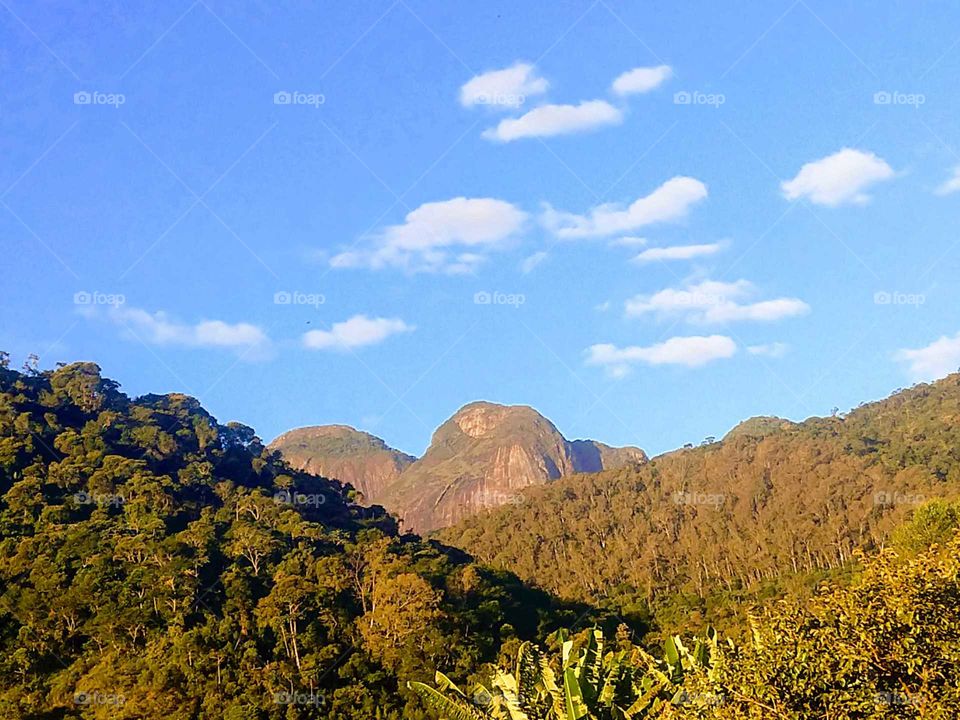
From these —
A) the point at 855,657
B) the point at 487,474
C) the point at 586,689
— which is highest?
the point at 487,474

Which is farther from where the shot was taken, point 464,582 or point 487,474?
point 487,474

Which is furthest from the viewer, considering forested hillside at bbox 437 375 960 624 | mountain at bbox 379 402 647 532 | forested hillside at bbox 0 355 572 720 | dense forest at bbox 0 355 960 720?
mountain at bbox 379 402 647 532

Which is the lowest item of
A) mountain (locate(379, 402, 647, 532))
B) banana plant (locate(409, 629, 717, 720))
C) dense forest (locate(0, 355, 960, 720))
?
banana plant (locate(409, 629, 717, 720))

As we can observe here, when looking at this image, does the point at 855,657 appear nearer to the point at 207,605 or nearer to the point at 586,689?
the point at 586,689

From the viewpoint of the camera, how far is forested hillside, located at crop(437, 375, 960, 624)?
65.1m

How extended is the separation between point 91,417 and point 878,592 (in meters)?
82.3

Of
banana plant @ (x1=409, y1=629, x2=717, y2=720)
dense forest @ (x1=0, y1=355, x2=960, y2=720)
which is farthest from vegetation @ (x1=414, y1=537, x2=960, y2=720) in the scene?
banana plant @ (x1=409, y1=629, x2=717, y2=720)

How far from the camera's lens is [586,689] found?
1468 centimetres

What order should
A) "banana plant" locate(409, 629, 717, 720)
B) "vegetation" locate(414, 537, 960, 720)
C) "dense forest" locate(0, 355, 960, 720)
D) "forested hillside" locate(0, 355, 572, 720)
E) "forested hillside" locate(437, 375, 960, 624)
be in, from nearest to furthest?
"vegetation" locate(414, 537, 960, 720), "dense forest" locate(0, 355, 960, 720), "banana plant" locate(409, 629, 717, 720), "forested hillside" locate(0, 355, 572, 720), "forested hillside" locate(437, 375, 960, 624)

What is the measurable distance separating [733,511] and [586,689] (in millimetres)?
69404

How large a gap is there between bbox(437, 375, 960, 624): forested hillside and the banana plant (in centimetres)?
4178

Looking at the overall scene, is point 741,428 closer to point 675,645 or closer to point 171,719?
point 171,719

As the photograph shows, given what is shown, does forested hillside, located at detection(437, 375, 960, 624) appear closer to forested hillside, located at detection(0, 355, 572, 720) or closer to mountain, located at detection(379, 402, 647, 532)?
forested hillside, located at detection(0, 355, 572, 720)

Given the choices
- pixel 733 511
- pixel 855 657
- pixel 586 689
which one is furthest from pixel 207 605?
pixel 733 511
